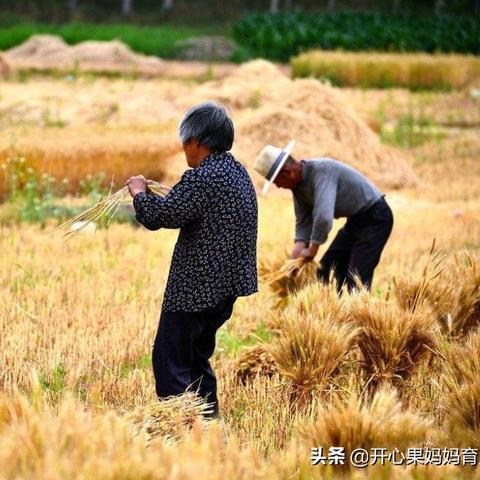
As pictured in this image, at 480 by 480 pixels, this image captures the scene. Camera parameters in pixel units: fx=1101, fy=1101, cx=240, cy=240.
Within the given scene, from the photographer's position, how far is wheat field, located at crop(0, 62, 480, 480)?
281 centimetres

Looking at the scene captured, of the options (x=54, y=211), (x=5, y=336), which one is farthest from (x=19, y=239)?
(x=5, y=336)

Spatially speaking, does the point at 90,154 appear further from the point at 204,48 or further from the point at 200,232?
the point at 204,48

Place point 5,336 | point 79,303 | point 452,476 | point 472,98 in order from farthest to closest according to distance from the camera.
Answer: point 472,98, point 79,303, point 5,336, point 452,476

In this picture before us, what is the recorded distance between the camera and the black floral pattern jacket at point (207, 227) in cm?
390

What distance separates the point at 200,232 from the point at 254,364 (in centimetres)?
106

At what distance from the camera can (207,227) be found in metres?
3.98

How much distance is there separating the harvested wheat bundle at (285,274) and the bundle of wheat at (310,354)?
1.27 meters

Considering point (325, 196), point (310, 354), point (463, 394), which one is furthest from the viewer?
point (325, 196)

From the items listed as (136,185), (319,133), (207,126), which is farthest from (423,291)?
(319,133)

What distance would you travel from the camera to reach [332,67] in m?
23.6

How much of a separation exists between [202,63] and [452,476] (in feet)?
91.2

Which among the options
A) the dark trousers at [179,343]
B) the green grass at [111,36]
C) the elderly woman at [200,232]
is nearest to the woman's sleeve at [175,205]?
the elderly woman at [200,232]

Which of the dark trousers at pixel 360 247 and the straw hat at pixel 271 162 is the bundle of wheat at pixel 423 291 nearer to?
the dark trousers at pixel 360 247

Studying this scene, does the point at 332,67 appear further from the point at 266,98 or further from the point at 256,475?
the point at 256,475
